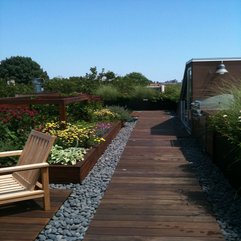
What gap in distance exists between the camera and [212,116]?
6.50m

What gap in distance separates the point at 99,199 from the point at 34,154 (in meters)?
1.02

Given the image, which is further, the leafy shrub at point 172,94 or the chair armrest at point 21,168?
the leafy shrub at point 172,94

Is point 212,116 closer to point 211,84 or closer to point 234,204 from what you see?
point 234,204

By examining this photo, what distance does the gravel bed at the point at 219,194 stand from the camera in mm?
3557

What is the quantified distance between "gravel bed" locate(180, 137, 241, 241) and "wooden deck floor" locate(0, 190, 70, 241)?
1.88m

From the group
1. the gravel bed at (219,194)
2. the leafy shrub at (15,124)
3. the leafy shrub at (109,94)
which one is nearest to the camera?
the gravel bed at (219,194)

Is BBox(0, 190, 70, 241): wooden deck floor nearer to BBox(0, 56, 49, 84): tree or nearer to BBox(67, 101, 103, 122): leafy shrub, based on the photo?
BBox(67, 101, 103, 122): leafy shrub

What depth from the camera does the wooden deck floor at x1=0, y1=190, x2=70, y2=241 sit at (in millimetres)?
3438

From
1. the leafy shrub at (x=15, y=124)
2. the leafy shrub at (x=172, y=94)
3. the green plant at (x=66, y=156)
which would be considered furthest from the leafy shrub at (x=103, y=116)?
the leafy shrub at (x=172, y=94)

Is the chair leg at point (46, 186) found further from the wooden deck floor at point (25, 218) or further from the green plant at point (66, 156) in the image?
the green plant at point (66, 156)

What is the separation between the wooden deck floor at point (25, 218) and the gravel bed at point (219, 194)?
6.16 feet

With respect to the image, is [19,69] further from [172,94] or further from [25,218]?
[25,218]

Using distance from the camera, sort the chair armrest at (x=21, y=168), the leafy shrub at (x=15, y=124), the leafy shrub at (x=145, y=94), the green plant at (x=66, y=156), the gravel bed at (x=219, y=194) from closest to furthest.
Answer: the gravel bed at (x=219, y=194), the chair armrest at (x=21, y=168), the green plant at (x=66, y=156), the leafy shrub at (x=15, y=124), the leafy shrub at (x=145, y=94)

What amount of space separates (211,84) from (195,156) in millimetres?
4347
